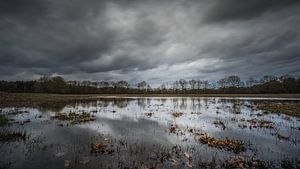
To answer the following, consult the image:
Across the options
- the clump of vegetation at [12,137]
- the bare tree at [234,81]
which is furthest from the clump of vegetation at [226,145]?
the bare tree at [234,81]

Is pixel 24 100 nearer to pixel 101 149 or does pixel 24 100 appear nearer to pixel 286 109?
pixel 101 149

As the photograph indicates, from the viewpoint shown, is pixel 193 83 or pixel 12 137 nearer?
pixel 12 137

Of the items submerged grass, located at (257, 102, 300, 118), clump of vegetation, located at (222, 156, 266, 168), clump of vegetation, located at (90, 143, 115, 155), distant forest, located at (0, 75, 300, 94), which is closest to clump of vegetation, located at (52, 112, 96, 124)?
clump of vegetation, located at (90, 143, 115, 155)

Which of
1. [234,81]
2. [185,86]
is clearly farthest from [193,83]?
[234,81]

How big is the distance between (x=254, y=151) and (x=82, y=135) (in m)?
12.0

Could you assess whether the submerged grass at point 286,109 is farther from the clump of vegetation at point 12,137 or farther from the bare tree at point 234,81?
the bare tree at point 234,81

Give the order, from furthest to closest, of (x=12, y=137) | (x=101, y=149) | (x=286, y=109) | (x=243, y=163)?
1. (x=286, y=109)
2. (x=12, y=137)
3. (x=101, y=149)
4. (x=243, y=163)

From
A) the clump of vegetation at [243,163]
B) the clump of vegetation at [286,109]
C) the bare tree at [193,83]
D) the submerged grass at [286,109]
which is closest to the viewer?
the clump of vegetation at [243,163]

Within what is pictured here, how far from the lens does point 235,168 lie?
26.0ft

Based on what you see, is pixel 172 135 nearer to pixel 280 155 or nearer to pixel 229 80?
pixel 280 155

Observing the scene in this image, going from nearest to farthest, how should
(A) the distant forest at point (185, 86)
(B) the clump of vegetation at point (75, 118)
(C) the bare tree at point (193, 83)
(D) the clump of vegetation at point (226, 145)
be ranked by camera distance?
(D) the clump of vegetation at point (226, 145) → (B) the clump of vegetation at point (75, 118) → (A) the distant forest at point (185, 86) → (C) the bare tree at point (193, 83)

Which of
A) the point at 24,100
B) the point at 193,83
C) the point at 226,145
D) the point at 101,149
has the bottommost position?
the point at 226,145

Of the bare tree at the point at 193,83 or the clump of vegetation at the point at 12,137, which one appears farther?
the bare tree at the point at 193,83

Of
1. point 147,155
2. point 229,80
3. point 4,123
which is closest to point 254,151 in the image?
point 147,155
